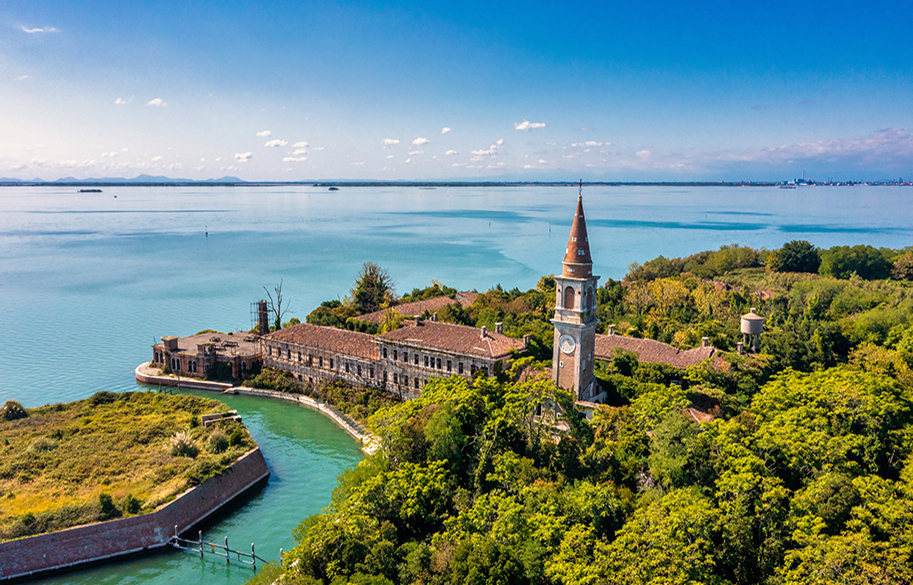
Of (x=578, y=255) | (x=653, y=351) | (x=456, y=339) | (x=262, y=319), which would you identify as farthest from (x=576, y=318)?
(x=262, y=319)

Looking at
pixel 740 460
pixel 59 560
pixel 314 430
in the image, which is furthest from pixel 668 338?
pixel 59 560

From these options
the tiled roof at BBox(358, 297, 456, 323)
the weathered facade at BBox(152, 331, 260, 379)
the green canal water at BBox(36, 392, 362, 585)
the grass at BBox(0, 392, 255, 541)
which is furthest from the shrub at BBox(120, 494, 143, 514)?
the tiled roof at BBox(358, 297, 456, 323)

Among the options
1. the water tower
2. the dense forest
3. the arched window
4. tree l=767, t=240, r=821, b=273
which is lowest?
the dense forest

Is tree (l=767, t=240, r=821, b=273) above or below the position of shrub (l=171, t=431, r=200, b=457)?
above

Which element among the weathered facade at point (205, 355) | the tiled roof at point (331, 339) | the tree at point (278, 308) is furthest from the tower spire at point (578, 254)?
the tree at point (278, 308)

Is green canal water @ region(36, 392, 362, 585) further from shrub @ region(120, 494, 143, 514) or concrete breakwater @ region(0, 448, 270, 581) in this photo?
shrub @ region(120, 494, 143, 514)
